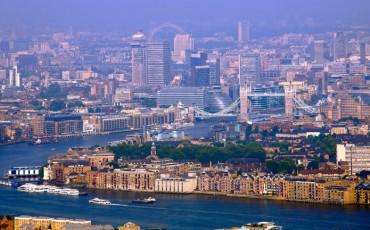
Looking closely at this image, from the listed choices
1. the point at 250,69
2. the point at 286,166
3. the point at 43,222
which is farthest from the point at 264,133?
the point at 250,69

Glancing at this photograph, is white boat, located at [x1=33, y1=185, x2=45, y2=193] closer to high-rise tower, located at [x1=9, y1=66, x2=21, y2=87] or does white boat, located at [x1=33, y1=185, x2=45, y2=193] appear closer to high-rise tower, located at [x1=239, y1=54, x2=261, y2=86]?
high-rise tower, located at [x1=239, y1=54, x2=261, y2=86]

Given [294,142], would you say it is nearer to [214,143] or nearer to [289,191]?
[214,143]

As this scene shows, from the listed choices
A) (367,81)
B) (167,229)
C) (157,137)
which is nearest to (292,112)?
(367,81)

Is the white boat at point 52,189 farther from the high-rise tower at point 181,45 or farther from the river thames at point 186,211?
the high-rise tower at point 181,45

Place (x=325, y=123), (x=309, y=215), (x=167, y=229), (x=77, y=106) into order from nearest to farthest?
1. (x=167, y=229)
2. (x=309, y=215)
3. (x=325, y=123)
4. (x=77, y=106)

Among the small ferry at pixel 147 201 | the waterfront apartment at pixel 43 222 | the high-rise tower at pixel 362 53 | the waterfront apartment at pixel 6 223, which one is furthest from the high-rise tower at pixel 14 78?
the waterfront apartment at pixel 6 223
